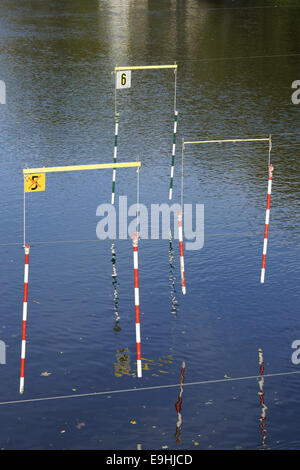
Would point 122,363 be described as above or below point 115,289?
below

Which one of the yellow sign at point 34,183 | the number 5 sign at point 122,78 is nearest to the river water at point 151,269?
the yellow sign at point 34,183

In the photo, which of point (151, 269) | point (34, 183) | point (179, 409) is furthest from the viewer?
point (151, 269)

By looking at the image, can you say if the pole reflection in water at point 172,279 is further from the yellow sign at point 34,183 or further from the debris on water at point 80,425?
the debris on water at point 80,425

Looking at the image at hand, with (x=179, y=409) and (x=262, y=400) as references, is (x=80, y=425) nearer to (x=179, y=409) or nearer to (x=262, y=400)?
(x=179, y=409)

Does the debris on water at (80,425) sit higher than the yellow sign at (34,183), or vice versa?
the yellow sign at (34,183)

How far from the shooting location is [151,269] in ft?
57.7

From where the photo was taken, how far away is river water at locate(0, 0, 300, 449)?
40.0 ft

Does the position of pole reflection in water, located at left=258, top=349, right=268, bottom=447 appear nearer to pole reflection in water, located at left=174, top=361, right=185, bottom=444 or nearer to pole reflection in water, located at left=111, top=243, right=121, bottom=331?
pole reflection in water, located at left=174, top=361, right=185, bottom=444

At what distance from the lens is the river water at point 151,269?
40.0 feet

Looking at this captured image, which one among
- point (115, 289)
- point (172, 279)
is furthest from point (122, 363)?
point (172, 279)

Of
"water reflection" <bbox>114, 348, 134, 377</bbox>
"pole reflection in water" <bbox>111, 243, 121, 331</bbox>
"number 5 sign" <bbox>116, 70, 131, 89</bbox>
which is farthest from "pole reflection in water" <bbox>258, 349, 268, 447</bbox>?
"number 5 sign" <bbox>116, 70, 131, 89</bbox>

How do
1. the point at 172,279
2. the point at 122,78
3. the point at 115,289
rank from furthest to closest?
1. the point at 122,78
2. the point at 172,279
3. the point at 115,289
